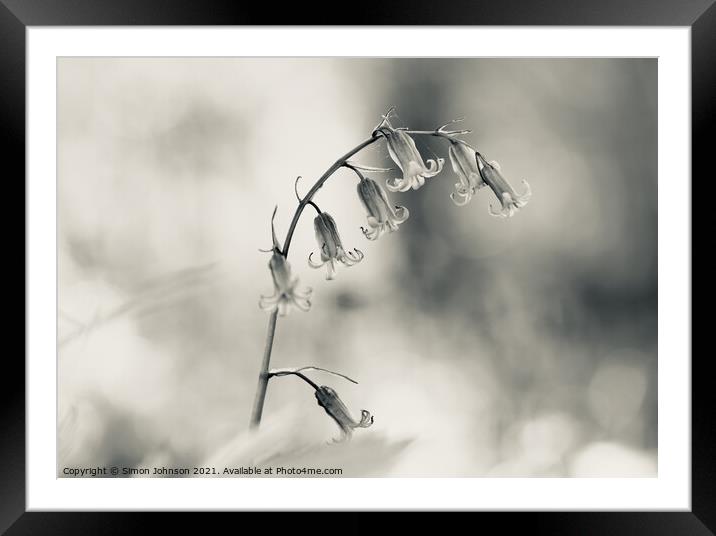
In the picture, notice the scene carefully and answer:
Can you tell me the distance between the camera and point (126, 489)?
110cm

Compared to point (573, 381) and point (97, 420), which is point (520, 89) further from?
point (97, 420)

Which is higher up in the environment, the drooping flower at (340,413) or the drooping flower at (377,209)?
the drooping flower at (377,209)

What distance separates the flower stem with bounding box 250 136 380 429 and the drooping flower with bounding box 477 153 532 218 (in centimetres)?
23

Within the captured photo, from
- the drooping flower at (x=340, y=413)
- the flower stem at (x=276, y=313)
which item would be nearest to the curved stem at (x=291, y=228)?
the flower stem at (x=276, y=313)

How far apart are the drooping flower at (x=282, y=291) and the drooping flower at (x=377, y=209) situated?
0.61 ft

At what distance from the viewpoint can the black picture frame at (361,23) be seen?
1.05 meters

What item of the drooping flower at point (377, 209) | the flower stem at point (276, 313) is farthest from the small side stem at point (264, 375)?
the drooping flower at point (377, 209)

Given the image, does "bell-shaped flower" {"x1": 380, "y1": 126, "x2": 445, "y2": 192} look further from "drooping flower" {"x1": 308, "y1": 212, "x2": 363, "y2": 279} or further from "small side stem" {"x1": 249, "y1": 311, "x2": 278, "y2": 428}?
"small side stem" {"x1": 249, "y1": 311, "x2": 278, "y2": 428}

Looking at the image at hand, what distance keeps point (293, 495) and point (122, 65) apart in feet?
3.13

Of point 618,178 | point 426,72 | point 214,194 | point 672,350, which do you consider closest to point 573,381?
point 672,350

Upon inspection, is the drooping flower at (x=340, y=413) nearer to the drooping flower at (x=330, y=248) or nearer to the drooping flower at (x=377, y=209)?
the drooping flower at (x=330, y=248)

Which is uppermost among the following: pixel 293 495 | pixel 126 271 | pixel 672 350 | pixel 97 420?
pixel 126 271

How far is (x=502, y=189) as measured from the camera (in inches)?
Result: 44.0

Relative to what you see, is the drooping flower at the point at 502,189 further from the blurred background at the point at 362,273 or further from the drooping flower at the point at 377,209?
the drooping flower at the point at 377,209
